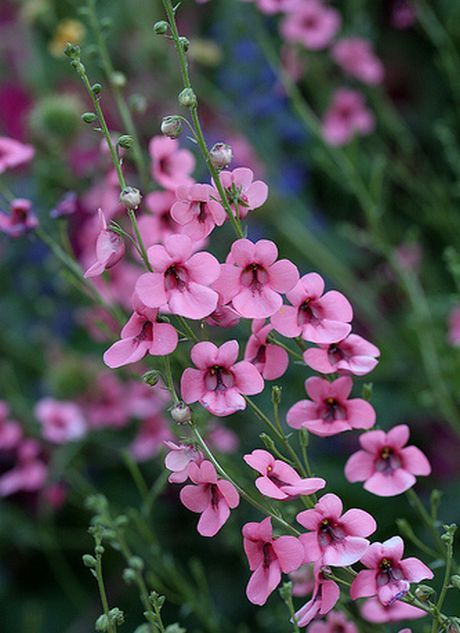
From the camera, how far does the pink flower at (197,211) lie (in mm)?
516

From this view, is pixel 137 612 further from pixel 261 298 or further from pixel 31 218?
pixel 261 298

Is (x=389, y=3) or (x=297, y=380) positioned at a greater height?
(x=389, y=3)

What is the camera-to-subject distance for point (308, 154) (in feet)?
4.68

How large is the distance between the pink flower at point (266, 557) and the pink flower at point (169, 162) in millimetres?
296

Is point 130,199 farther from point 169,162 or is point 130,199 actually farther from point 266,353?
point 169,162

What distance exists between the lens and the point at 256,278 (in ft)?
1.69

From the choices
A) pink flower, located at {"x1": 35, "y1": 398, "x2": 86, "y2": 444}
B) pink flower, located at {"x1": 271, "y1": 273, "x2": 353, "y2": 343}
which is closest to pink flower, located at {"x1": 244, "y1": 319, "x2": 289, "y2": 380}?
pink flower, located at {"x1": 271, "y1": 273, "x2": 353, "y2": 343}

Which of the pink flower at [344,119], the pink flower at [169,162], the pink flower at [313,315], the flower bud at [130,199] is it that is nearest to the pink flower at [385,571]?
the pink flower at [313,315]

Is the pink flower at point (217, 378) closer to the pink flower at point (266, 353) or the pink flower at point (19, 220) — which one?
the pink flower at point (266, 353)

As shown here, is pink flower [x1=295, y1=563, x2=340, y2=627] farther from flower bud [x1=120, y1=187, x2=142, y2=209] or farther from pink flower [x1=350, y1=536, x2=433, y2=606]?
flower bud [x1=120, y1=187, x2=142, y2=209]

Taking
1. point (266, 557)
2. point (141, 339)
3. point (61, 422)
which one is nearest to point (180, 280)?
point (141, 339)

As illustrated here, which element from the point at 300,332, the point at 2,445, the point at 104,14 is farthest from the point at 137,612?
the point at 104,14

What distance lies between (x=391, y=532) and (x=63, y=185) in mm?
578

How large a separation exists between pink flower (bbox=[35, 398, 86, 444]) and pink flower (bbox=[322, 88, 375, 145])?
0.48 m
